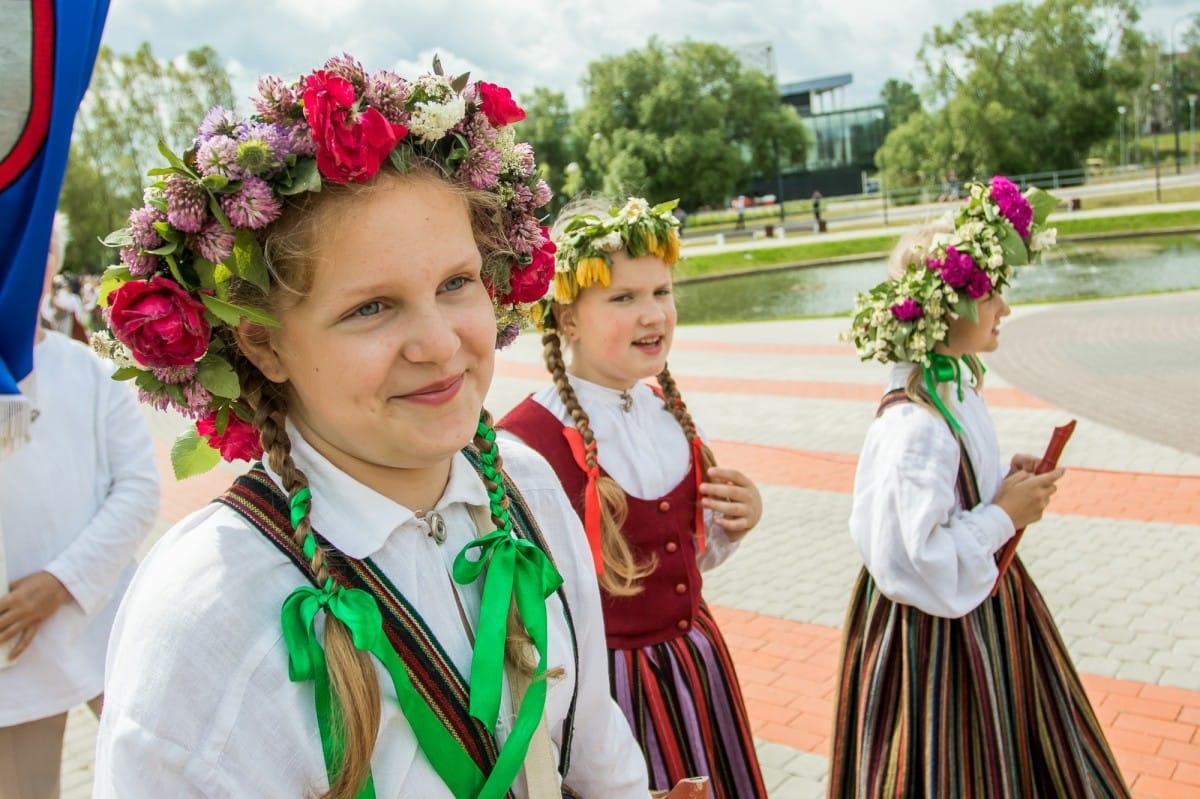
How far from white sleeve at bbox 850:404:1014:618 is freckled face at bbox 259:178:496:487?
5.37ft

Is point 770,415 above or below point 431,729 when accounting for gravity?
below

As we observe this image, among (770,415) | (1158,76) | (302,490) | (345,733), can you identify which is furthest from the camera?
(1158,76)

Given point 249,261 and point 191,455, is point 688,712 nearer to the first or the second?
point 191,455

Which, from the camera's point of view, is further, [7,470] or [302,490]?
[7,470]

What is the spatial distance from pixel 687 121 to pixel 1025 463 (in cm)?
5453

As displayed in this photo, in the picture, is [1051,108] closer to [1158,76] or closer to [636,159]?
[1158,76]

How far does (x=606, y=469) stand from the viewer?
106 inches

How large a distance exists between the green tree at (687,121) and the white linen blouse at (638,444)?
5078 centimetres

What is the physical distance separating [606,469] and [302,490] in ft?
4.85

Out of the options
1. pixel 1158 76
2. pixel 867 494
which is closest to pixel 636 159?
pixel 1158 76

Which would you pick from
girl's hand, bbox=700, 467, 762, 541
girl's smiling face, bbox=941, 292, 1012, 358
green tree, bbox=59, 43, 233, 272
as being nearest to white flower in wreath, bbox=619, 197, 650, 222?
girl's hand, bbox=700, 467, 762, 541

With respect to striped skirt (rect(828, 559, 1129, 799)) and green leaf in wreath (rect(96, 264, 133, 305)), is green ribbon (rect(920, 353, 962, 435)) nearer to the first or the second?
striped skirt (rect(828, 559, 1129, 799))

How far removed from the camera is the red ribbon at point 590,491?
2.46m

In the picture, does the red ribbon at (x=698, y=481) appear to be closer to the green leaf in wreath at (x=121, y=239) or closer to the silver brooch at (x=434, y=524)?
the silver brooch at (x=434, y=524)
